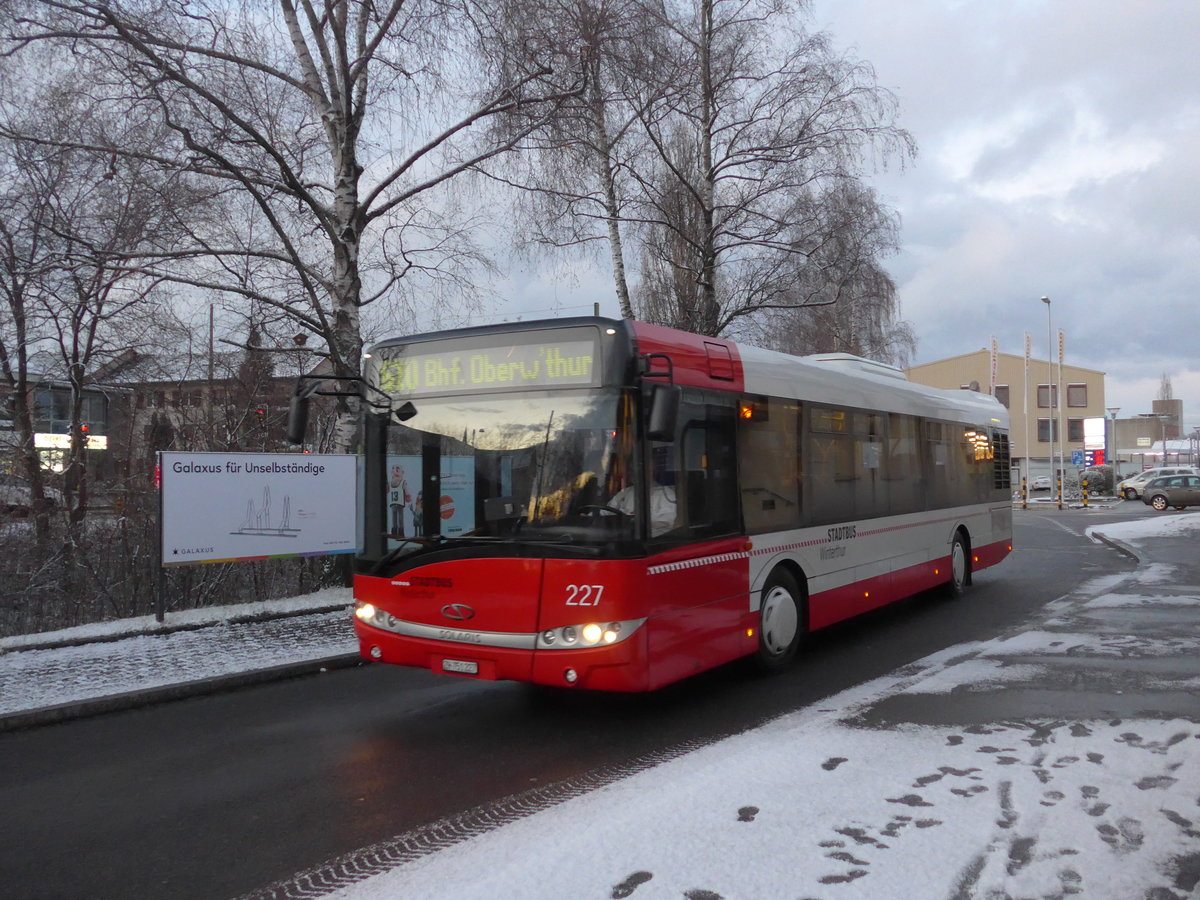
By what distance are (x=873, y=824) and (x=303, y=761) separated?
11.7 ft

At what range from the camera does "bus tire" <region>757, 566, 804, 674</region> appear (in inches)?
306

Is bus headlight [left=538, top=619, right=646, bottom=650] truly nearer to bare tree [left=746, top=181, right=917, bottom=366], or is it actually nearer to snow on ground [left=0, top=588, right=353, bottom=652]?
snow on ground [left=0, top=588, right=353, bottom=652]

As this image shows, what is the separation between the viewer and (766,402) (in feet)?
25.9

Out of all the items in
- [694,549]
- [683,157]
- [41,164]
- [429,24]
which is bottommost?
[694,549]

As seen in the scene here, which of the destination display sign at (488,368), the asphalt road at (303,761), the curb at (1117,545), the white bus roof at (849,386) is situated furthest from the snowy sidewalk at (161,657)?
the curb at (1117,545)

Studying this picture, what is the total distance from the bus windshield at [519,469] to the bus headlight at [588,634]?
1.76 ft


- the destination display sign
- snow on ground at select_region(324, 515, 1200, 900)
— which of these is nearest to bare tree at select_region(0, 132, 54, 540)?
the destination display sign

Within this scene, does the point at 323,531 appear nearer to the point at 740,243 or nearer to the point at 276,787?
the point at 276,787

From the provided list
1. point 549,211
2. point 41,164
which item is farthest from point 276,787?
point 549,211

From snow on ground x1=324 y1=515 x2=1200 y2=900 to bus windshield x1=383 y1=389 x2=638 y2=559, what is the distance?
1.71 m

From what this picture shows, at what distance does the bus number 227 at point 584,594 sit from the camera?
5.97 metres

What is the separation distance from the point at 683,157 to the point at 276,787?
17110 mm

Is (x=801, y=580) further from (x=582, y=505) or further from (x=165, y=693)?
(x=165, y=693)

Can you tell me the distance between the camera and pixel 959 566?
1285cm
